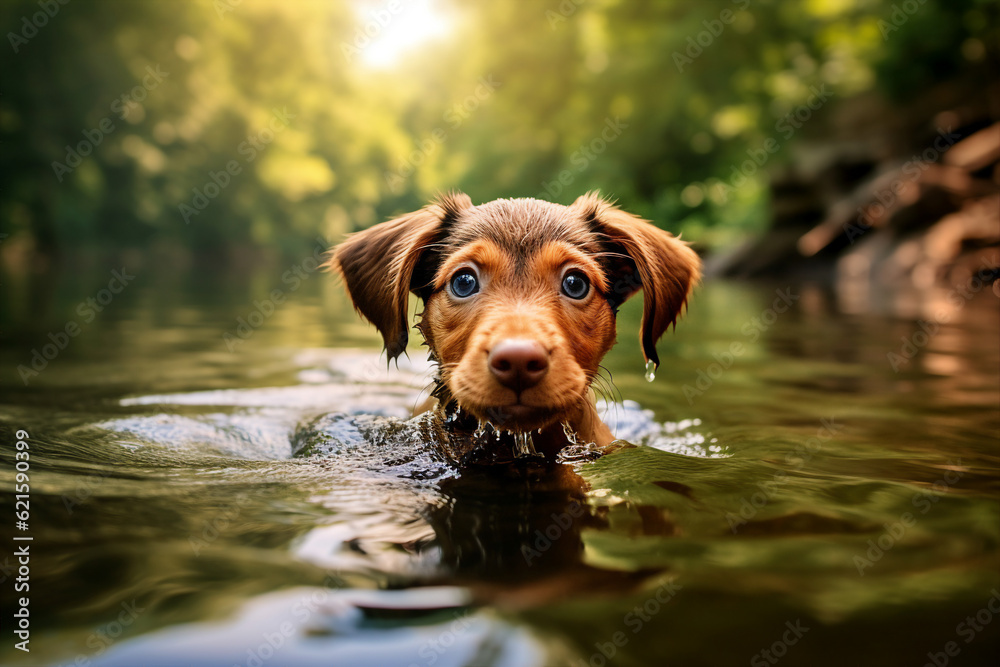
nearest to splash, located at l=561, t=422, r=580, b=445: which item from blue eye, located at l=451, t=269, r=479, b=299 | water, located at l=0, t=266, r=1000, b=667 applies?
water, located at l=0, t=266, r=1000, b=667

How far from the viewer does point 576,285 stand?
4.27 m

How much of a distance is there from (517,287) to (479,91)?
30.8 meters

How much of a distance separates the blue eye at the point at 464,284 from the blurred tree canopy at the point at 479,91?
1471cm

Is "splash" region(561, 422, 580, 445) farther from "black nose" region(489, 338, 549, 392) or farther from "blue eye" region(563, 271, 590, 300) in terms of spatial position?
"black nose" region(489, 338, 549, 392)

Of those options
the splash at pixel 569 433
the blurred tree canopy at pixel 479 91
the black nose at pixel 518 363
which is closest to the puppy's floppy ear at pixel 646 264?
the splash at pixel 569 433

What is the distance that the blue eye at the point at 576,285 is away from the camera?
423cm

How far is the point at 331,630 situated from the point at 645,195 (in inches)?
1244

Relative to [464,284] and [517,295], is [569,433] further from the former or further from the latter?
[464,284]

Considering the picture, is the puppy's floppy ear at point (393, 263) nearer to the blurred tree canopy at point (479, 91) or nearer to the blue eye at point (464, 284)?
the blue eye at point (464, 284)

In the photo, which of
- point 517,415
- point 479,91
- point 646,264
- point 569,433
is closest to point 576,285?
point 646,264

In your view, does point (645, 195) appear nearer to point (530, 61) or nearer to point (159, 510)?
point (530, 61)

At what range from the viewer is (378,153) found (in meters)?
63.0

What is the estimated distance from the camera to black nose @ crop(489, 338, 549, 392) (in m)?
3.35

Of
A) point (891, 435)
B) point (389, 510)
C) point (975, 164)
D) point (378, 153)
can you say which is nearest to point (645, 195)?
point (975, 164)
